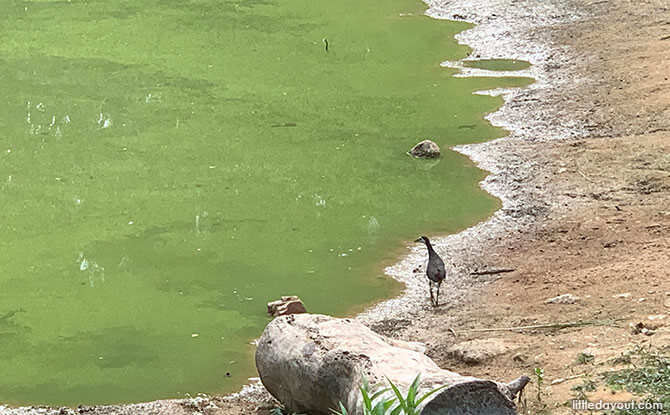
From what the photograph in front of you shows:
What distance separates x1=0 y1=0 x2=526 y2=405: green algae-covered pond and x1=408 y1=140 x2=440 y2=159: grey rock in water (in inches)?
4.0

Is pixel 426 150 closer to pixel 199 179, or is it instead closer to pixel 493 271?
pixel 199 179

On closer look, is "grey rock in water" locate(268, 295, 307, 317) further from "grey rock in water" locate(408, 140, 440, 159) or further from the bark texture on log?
"grey rock in water" locate(408, 140, 440, 159)

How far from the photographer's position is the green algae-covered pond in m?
5.49

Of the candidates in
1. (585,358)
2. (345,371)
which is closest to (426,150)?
(585,358)

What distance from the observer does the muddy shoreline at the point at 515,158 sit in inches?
212

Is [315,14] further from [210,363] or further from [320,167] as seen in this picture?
[210,363]

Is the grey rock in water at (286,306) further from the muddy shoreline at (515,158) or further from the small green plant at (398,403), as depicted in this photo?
the small green plant at (398,403)

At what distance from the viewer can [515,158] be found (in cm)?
791

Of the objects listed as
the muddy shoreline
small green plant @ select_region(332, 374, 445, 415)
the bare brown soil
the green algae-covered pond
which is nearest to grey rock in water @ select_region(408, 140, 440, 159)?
the green algae-covered pond

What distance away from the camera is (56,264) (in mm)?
6289

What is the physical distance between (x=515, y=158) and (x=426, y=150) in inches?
24.4

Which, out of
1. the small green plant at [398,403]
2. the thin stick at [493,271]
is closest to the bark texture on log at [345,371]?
the small green plant at [398,403]

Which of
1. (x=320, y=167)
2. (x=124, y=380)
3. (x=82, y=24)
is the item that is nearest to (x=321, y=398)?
(x=124, y=380)

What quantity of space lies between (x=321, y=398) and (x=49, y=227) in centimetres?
305
